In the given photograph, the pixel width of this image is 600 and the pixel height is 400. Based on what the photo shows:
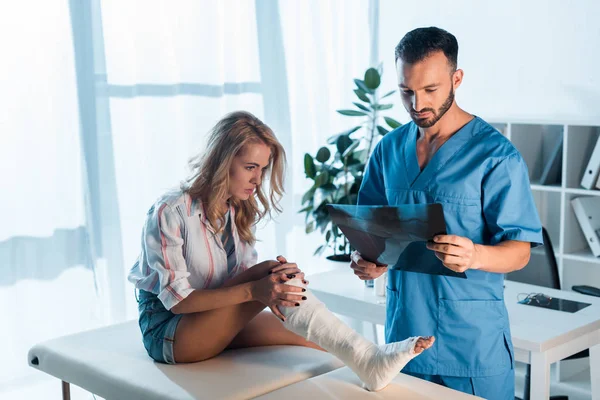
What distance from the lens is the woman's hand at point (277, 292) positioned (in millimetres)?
1773

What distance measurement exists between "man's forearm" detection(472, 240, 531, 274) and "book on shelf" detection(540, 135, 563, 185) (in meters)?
1.63

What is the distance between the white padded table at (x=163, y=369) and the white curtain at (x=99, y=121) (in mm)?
822

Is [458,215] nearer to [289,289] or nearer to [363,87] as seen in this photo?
[289,289]

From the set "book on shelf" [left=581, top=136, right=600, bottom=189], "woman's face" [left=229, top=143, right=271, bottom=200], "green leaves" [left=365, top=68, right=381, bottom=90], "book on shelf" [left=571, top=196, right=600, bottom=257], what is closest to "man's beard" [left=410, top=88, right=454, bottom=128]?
"woman's face" [left=229, top=143, right=271, bottom=200]

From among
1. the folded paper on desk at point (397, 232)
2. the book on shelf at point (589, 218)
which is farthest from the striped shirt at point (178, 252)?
the book on shelf at point (589, 218)

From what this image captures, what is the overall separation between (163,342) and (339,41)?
2585 millimetres

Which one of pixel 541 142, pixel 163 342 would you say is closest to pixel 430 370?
pixel 163 342

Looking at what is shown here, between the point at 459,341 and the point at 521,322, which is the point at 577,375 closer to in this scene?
the point at 521,322

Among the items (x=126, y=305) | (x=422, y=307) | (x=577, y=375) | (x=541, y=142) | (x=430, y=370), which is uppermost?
(x=541, y=142)

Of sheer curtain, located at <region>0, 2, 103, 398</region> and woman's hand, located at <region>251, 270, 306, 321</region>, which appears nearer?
woman's hand, located at <region>251, 270, 306, 321</region>

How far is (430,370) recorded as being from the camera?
1.75m

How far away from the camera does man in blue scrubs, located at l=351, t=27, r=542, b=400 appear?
5.41 ft

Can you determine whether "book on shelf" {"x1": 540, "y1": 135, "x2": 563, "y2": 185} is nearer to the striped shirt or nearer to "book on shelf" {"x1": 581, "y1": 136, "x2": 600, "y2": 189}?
"book on shelf" {"x1": 581, "y1": 136, "x2": 600, "y2": 189}

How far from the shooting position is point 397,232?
5.33ft
